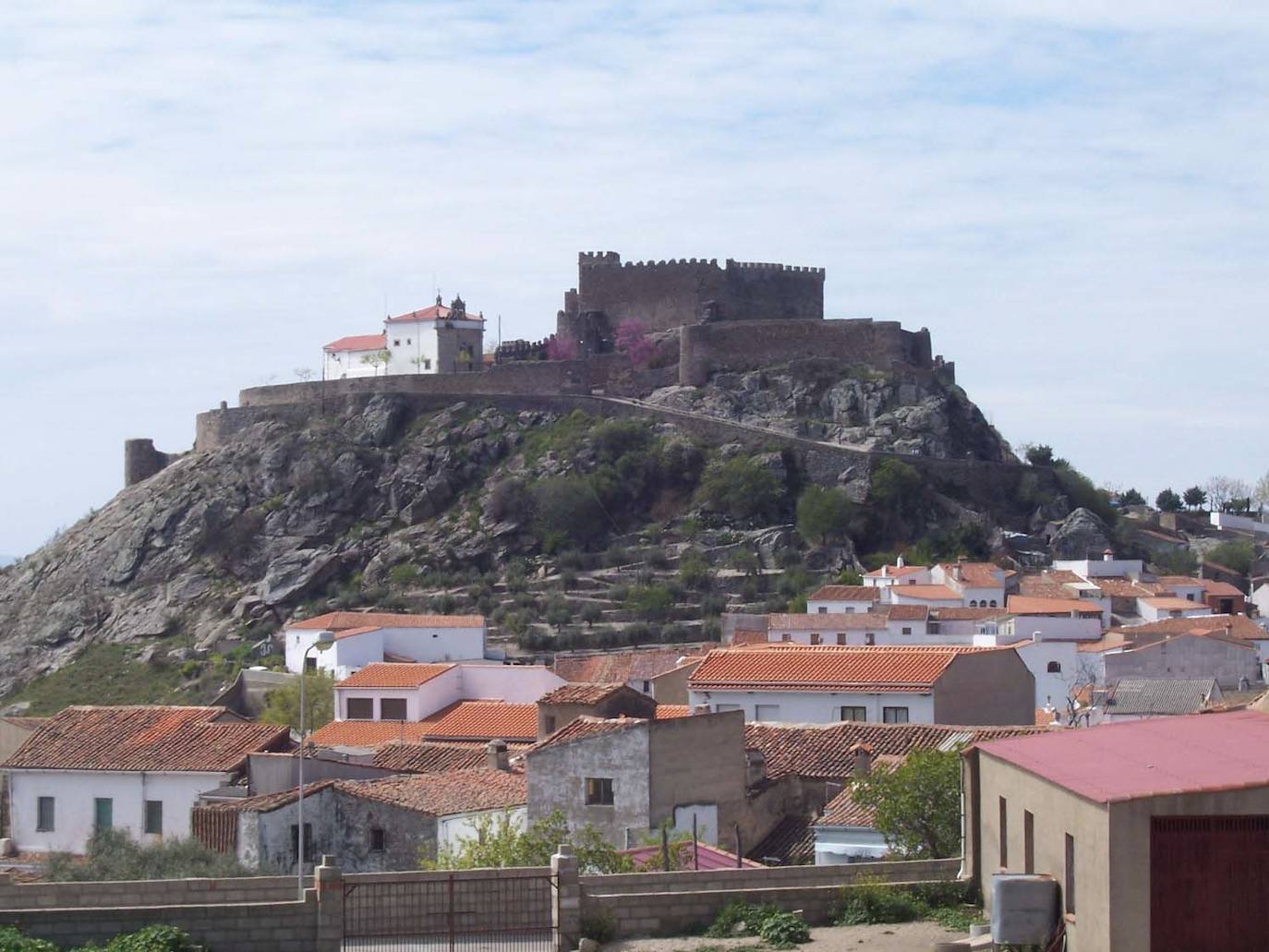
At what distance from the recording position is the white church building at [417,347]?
87.9 m

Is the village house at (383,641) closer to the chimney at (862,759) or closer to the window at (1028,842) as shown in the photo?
the chimney at (862,759)

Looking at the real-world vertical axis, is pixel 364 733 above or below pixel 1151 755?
below

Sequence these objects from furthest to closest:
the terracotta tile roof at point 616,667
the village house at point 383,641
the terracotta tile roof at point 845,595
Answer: the terracotta tile roof at point 845,595 < the village house at point 383,641 < the terracotta tile roof at point 616,667

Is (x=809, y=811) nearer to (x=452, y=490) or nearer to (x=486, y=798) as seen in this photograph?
(x=486, y=798)

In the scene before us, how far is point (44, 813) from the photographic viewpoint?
31.8 meters

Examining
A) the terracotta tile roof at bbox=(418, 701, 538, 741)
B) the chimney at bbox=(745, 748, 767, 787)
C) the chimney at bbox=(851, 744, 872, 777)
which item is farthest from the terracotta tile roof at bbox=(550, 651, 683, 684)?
the chimney at bbox=(745, 748, 767, 787)

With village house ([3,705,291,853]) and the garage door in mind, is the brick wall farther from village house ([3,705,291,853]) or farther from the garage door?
village house ([3,705,291,853])

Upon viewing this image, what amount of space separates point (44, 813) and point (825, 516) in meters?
45.3

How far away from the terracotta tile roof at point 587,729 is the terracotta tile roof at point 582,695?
386cm

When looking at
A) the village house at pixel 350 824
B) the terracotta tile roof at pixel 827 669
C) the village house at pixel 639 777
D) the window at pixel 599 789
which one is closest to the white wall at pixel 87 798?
the village house at pixel 350 824

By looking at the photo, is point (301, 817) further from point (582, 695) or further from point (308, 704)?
point (308, 704)

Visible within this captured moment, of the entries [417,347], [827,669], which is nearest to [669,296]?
[417,347]

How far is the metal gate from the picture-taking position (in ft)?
56.9

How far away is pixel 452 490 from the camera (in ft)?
260
